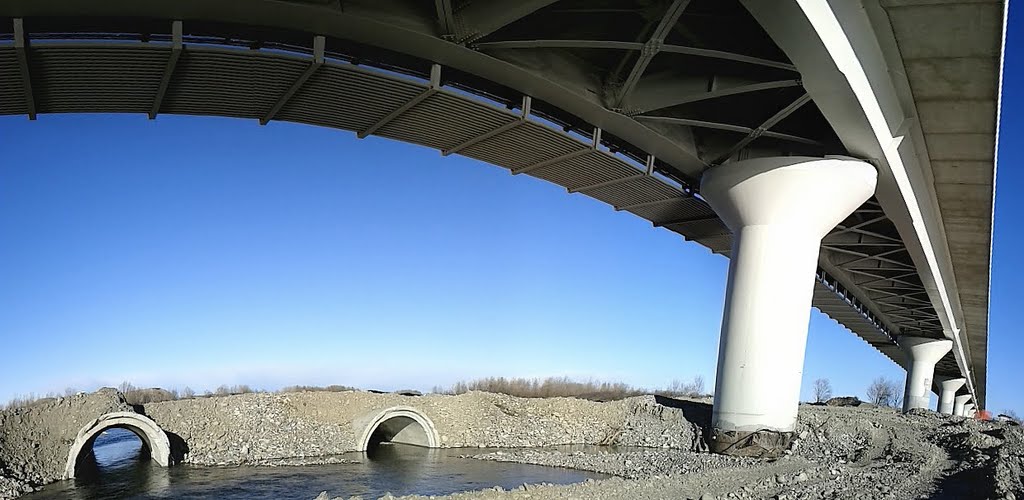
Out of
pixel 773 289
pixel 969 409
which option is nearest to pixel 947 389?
pixel 969 409

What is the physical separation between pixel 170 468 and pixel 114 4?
13.1 m

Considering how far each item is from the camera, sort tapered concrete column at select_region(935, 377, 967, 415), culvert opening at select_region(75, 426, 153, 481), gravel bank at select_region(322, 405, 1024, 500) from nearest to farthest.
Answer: gravel bank at select_region(322, 405, 1024, 500), culvert opening at select_region(75, 426, 153, 481), tapered concrete column at select_region(935, 377, 967, 415)

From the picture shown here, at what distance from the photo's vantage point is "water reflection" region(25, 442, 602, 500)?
16.1 meters

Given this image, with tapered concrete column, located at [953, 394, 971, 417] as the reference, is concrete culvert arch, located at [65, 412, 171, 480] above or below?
below

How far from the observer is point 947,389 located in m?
78.7

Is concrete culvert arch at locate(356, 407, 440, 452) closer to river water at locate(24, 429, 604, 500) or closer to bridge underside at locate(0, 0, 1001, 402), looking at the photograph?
river water at locate(24, 429, 604, 500)

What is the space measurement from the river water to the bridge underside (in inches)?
332

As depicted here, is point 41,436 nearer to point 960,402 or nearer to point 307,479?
point 307,479

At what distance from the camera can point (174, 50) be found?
13.3 m

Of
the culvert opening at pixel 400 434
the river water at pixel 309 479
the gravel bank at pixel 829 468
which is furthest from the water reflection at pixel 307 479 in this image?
the culvert opening at pixel 400 434

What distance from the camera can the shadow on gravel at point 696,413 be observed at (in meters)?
21.6

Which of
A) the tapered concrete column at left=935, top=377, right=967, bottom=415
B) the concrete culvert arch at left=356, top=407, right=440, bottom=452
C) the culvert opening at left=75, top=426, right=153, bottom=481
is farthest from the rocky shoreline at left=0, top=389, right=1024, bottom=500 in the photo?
the tapered concrete column at left=935, top=377, right=967, bottom=415

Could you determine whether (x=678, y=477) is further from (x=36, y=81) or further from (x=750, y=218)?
(x=36, y=81)

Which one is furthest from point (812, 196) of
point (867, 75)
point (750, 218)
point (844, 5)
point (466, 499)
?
point (466, 499)
